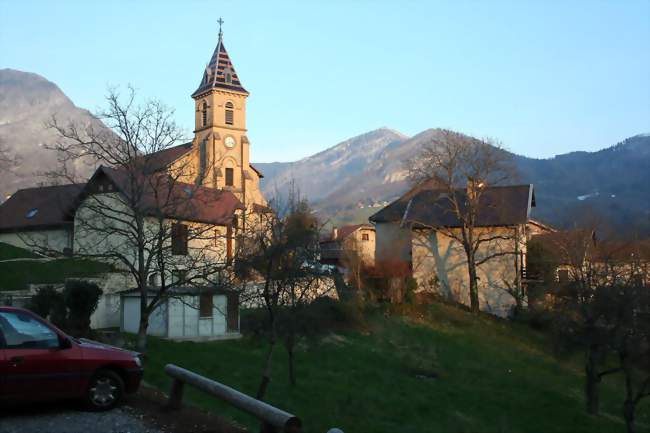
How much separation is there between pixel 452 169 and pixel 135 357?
37.7m

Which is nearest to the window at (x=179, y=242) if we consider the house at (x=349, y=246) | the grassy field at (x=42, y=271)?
the grassy field at (x=42, y=271)

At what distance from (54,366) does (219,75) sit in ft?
218

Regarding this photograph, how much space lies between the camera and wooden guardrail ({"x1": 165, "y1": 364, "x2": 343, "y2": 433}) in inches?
289

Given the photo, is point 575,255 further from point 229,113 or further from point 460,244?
point 229,113

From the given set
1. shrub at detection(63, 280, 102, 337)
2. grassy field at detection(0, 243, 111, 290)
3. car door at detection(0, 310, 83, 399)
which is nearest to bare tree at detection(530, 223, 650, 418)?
shrub at detection(63, 280, 102, 337)

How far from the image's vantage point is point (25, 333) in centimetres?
941

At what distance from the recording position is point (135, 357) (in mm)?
10492

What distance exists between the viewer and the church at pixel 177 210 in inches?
900

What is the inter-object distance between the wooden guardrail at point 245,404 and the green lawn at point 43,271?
22268 millimetres

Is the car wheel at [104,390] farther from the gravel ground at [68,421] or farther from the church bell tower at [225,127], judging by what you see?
the church bell tower at [225,127]

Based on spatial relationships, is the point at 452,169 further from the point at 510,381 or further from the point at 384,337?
the point at 510,381

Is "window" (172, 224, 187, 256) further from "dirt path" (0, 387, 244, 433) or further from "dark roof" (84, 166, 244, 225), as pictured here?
"dirt path" (0, 387, 244, 433)

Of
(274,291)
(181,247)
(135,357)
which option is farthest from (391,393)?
(135,357)

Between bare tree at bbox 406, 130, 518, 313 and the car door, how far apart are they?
122ft
